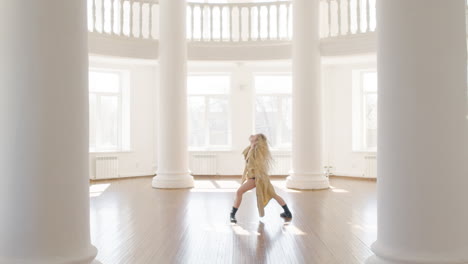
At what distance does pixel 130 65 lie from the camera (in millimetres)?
14312

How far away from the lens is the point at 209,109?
15.1 meters

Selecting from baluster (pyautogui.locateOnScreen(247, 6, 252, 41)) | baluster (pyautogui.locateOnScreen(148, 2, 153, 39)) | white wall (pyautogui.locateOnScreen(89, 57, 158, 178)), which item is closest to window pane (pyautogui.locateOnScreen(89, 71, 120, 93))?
white wall (pyautogui.locateOnScreen(89, 57, 158, 178))

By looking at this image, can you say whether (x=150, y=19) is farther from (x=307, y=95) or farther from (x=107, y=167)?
(x=307, y=95)

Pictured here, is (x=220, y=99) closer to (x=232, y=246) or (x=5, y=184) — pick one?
(x=232, y=246)

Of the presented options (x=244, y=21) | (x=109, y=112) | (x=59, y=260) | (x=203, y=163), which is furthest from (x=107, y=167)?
(x=59, y=260)

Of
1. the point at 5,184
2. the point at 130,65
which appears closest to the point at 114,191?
the point at 130,65

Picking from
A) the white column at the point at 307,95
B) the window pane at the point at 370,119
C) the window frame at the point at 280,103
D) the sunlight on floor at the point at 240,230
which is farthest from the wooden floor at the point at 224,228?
the window frame at the point at 280,103

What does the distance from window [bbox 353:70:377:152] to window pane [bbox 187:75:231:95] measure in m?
4.02

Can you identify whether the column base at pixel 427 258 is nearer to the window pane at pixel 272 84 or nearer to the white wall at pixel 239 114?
the white wall at pixel 239 114

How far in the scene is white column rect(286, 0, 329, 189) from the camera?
1132cm

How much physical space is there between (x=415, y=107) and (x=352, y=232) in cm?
349

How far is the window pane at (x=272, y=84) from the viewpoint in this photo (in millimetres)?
15086

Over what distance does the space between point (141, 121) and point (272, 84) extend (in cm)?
427

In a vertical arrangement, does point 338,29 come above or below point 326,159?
above
